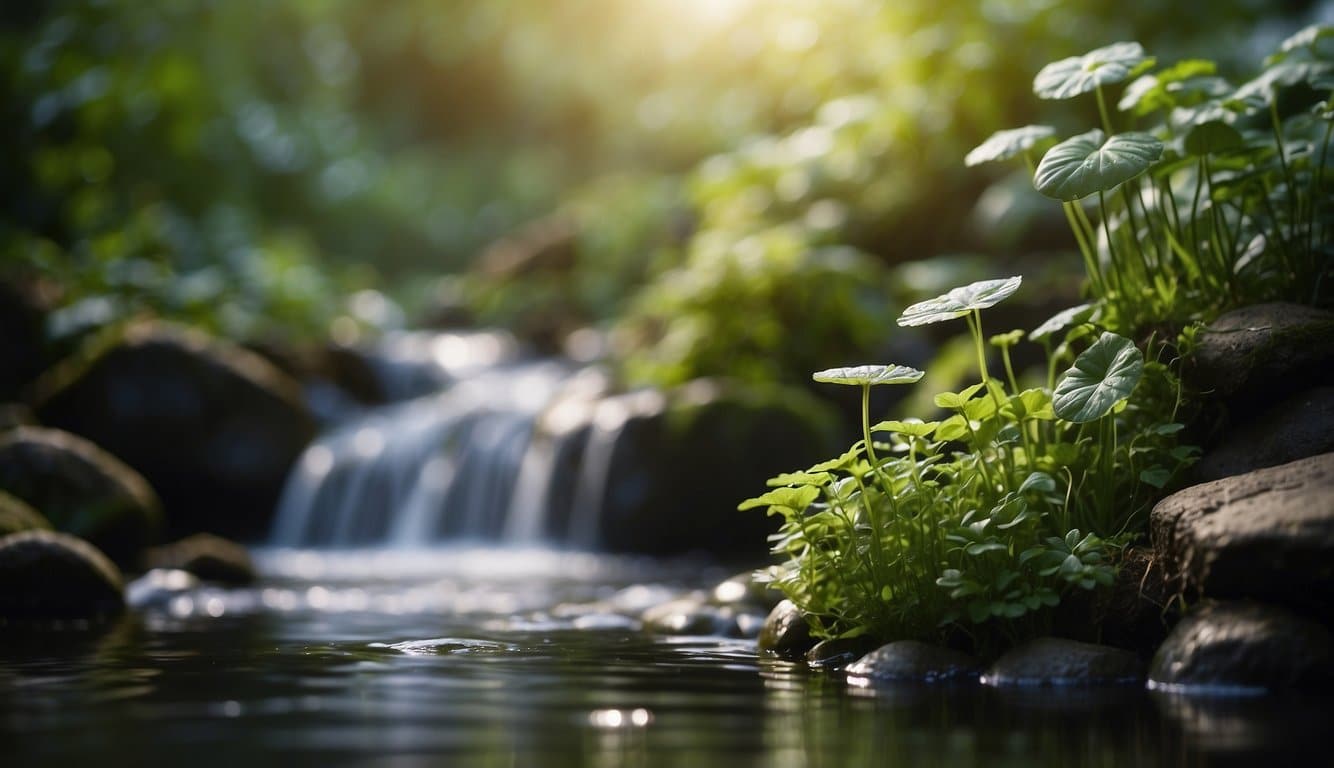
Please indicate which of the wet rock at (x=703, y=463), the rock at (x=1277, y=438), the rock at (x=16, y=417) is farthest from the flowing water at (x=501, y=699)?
the rock at (x=16, y=417)

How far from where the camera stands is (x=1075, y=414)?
13.0 feet

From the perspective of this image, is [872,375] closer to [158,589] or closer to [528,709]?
[528,709]

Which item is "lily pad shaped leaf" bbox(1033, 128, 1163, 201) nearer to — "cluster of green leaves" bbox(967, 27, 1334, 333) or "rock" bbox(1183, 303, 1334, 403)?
"cluster of green leaves" bbox(967, 27, 1334, 333)

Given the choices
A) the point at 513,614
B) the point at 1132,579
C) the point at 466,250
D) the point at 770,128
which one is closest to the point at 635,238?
the point at 770,128

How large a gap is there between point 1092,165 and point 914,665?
155 cm

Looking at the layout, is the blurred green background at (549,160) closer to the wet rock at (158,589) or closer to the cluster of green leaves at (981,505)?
the wet rock at (158,589)

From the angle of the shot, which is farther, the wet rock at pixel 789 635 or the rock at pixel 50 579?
the rock at pixel 50 579

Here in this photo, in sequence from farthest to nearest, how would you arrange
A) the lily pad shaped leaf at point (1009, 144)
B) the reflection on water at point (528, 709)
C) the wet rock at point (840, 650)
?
the lily pad shaped leaf at point (1009, 144) < the wet rock at point (840, 650) < the reflection on water at point (528, 709)

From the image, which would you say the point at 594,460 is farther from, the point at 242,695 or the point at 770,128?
the point at 770,128

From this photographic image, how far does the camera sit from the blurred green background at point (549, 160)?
35.0ft

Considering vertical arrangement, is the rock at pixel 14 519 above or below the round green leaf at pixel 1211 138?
below

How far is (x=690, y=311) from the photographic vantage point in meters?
10.7

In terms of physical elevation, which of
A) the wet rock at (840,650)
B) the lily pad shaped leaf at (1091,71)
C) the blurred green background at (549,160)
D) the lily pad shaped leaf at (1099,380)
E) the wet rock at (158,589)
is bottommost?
the wet rock at (840,650)

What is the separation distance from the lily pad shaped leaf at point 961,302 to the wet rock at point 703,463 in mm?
5575
